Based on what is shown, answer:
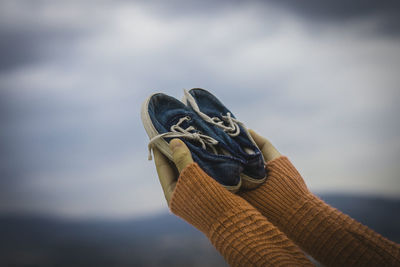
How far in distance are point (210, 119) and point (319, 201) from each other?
1.46 ft

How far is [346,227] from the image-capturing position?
97 cm

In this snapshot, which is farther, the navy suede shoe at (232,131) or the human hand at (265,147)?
the human hand at (265,147)

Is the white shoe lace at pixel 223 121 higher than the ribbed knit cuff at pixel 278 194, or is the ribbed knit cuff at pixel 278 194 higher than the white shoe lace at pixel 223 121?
the white shoe lace at pixel 223 121

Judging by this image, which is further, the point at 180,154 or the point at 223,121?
the point at 223,121

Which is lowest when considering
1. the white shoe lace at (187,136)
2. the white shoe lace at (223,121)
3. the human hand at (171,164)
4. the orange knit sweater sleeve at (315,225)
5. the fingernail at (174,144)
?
the orange knit sweater sleeve at (315,225)

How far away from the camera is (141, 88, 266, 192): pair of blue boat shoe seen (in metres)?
1.02

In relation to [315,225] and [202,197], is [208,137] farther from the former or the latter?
[315,225]

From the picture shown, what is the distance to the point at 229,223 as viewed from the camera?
90 cm

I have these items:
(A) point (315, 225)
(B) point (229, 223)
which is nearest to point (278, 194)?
(A) point (315, 225)

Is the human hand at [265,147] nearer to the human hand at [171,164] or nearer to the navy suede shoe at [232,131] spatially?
the navy suede shoe at [232,131]

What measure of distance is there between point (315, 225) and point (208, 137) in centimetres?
42

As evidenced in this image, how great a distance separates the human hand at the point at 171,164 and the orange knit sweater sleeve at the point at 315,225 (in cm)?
26

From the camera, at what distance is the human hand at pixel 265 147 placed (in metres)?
1.22

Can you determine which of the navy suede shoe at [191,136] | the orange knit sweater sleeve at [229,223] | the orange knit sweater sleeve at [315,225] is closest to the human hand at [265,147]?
the orange knit sweater sleeve at [315,225]
